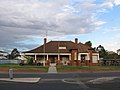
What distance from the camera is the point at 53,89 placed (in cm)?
1933

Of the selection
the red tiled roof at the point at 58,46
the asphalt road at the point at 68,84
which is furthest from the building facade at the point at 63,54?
the asphalt road at the point at 68,84

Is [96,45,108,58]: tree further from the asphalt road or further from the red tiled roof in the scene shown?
the asphalt road

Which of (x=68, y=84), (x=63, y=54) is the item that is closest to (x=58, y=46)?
(x=63, y=54)

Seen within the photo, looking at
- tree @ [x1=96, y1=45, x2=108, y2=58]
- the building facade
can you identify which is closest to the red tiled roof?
the building facade

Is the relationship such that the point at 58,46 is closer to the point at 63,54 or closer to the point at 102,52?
the point at 63,54

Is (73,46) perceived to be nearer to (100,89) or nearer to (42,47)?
(42,47)

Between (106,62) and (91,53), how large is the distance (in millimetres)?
5579

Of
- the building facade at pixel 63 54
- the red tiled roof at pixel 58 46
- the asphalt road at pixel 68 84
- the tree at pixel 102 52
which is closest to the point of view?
the asphalt road at pixel 68 84

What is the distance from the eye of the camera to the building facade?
7894 cm

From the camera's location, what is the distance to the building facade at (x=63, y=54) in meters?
78.9

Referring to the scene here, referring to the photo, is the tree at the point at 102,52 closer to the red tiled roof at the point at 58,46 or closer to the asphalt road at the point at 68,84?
the red tiled roof at the point at 58,46

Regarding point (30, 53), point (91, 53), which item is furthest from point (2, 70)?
point (91, 53)

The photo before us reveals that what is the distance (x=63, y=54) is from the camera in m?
80.2

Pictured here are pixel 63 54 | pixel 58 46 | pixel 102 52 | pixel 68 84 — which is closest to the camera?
pixel 68 84
